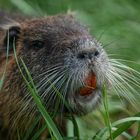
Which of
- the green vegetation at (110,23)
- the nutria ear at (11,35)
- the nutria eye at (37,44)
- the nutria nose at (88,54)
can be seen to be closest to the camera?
the nutria nose at (88,54)

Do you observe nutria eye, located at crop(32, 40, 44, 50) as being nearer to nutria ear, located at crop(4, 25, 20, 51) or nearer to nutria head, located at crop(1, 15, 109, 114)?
nutria head, located at crop(1, 15, 109, 114)

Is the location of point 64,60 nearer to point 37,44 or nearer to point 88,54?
point 88,54

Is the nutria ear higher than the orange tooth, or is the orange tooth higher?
the nutria ear

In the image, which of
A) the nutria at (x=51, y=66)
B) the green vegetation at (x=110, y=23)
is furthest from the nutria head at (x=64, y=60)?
the green vegetation at (x=110, y=23)

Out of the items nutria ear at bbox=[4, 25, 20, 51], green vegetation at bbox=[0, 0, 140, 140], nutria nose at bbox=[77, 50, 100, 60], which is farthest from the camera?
green vegetation at bbox=[0, 0, 140, 140]

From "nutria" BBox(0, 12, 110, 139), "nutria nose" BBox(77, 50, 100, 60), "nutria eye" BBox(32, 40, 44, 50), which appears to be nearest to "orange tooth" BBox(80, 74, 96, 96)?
"nutria" BBox(0, 12, 110, 139)

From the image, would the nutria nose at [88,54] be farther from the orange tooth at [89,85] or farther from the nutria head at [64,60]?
the orange tooth at [89,85]

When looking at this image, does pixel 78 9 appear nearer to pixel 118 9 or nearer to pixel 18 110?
pixel 118 9

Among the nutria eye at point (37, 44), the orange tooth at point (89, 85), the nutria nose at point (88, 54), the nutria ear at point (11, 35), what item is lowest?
the orange tooth at point (89, 85)

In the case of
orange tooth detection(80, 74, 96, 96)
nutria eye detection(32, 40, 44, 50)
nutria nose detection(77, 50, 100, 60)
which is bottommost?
orange tooth detection(80, 74, 96, 96)
